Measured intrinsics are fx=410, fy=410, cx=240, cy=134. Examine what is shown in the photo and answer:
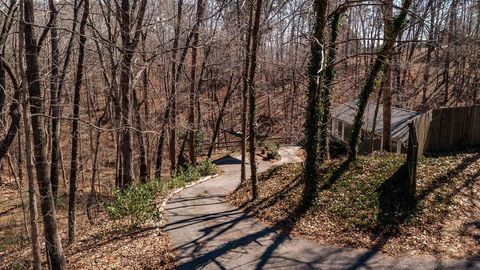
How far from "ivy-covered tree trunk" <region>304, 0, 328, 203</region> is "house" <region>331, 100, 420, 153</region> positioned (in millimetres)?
4703

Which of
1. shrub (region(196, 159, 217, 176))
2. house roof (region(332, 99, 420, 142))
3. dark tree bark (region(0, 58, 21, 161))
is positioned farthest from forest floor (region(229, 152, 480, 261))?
shrub (region(196, 159, 217, 176))

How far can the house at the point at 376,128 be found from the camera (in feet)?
67.3

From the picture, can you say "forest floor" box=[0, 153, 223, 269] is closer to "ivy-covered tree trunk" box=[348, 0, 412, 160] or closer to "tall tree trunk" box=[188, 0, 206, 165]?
"tall tree trunk" box=[188, 0, 206, 165]

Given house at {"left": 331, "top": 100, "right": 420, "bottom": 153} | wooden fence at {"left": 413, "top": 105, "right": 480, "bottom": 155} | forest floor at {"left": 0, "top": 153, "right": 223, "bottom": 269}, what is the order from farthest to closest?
house at {"left": 331, "top": 100, "right": 420, "bottom": 153}
wooden fence at {"left": 413, "top": 105, "right": 480, "bottom": 155}
forest floor at {"left": 0, "top": 153, "right": 223, "bottom": 269}

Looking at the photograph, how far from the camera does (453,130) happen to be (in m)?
14.8

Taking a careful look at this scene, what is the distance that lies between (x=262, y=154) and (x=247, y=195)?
14.2m

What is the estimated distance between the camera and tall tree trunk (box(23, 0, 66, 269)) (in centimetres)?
813

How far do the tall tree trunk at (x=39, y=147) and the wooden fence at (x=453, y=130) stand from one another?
473 inches

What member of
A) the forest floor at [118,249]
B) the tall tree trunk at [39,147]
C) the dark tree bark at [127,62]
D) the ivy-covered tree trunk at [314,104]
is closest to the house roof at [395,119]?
the ivy-covered tree trunk at [314,104]

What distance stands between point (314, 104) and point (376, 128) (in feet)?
45.8

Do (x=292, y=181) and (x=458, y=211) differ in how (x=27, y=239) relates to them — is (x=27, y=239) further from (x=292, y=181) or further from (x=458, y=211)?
(x=458, y=211)

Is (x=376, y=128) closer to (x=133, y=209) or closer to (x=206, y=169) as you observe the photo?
(x=206, y=169)

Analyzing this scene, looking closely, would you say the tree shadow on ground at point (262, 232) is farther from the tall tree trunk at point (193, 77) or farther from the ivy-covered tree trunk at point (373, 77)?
the tall tree trunk at point (193, 77)

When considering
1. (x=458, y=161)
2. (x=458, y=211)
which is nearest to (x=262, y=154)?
(x=458, y=161)
